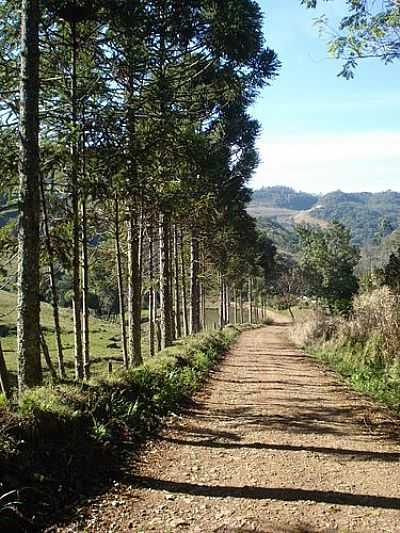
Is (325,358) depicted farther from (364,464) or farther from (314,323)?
(364,464)

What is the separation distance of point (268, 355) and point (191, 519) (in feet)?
50.5

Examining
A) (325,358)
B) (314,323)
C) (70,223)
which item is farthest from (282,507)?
(314,323)

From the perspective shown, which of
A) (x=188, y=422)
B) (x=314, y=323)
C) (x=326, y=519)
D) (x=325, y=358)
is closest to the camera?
(x=326, y=519)

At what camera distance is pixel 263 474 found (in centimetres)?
542

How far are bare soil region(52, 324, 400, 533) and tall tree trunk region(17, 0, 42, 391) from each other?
2.01 metres

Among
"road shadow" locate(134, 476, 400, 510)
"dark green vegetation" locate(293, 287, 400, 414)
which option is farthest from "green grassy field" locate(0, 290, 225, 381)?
"road shadow" locate(134, 476, 400, 510)

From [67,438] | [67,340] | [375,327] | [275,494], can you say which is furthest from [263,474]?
[67,340]

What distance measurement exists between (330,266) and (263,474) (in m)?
52.1

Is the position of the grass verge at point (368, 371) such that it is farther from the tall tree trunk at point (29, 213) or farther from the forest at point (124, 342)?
the tall tree trunk at point (29, 213)

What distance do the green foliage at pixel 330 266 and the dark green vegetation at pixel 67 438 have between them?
36.8 metres

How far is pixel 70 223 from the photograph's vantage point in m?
9.14

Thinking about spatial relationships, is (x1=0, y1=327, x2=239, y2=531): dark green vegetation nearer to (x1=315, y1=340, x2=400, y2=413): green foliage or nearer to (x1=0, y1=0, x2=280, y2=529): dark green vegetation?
(x1=0, y1=0, x2=280, y2=529): dark green vegetation

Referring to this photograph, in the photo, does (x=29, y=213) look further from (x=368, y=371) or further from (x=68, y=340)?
(x=68, y=340)

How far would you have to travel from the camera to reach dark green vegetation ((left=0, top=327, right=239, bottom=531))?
4.34 m
